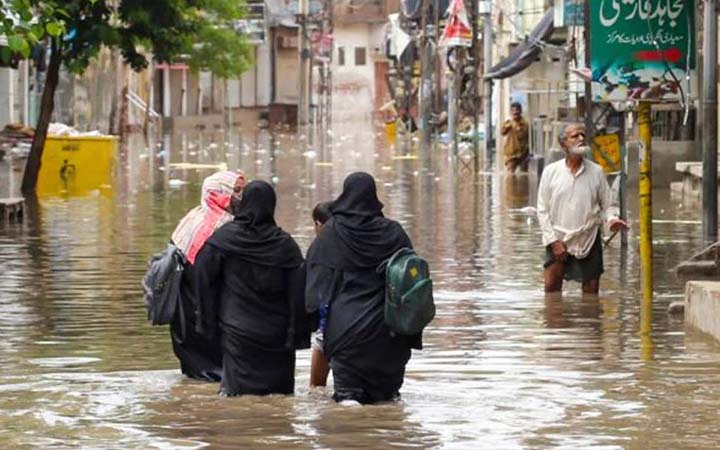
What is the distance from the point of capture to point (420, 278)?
35.4ft

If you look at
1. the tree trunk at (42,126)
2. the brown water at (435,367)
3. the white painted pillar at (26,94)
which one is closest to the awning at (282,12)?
the white painted pillar at (26,94)

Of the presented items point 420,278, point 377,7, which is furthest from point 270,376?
point 377,7

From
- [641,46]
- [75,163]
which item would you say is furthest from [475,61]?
[641,46]

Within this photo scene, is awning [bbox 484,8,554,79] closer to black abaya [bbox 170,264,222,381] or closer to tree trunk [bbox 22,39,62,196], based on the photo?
tree trunk [bbox 22,39,62,196]

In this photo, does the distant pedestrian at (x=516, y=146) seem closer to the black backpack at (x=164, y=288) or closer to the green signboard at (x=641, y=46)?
the green signboard at (x=641, y=46)

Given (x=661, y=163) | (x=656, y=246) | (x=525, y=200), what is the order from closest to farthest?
(x=656, y=246), (x=525, y=200), (x=661, y=163)

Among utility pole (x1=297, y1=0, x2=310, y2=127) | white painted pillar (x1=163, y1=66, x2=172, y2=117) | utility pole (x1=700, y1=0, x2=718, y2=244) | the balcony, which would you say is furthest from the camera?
the balcony

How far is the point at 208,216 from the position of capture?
12000mm

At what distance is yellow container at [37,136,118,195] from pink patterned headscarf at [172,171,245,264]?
2351 cm

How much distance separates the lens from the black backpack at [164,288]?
38.6 feet

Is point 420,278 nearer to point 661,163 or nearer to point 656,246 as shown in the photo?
point 656,246

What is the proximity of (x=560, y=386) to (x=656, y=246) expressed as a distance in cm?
1077

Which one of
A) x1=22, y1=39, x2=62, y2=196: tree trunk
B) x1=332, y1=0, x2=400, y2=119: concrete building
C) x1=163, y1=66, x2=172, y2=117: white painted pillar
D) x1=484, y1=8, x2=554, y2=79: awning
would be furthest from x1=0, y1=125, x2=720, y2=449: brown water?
x1=332, y1=0, x2=400, y2=119: concrete building

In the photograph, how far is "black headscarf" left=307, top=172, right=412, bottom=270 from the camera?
36.1ft
